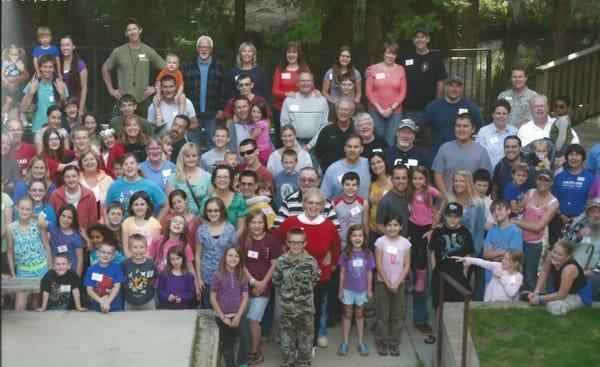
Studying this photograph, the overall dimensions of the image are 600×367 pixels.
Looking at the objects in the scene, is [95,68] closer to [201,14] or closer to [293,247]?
[201,14]

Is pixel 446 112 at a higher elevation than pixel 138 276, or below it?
higher

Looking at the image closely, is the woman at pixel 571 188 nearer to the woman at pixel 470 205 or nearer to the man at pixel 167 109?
the woman at pixel 470 205

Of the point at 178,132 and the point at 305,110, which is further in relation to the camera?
the point at 305,110

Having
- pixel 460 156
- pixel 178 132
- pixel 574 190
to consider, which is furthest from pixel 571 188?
→ pixel 178 132

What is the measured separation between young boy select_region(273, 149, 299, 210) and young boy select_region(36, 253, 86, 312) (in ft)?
7.04

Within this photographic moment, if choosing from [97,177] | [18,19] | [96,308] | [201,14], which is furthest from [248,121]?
[18,19]

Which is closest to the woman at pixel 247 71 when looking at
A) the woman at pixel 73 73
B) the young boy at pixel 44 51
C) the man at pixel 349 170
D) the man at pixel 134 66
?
the man at pixel 134 66

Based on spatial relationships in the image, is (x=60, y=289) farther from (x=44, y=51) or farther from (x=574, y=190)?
(x=574, y=190)

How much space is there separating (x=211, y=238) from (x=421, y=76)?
4.18 metres

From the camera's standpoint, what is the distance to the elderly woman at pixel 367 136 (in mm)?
11938

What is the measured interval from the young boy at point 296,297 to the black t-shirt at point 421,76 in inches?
151

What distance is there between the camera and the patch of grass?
10.3 metres

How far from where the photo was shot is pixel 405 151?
1191cm

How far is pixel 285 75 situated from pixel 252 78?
1.27 ft
